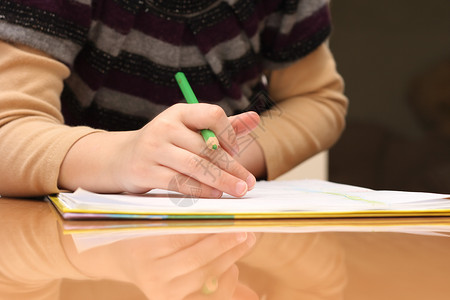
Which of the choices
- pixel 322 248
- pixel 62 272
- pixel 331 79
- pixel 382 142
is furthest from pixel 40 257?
pixel 382 142

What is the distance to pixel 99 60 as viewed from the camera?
2.23 feet

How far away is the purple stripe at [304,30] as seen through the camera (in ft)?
2.56

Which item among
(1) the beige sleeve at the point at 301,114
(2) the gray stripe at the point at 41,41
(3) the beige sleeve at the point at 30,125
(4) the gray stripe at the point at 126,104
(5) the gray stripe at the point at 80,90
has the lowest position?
(1) the beige sleeve at the point at 301,114

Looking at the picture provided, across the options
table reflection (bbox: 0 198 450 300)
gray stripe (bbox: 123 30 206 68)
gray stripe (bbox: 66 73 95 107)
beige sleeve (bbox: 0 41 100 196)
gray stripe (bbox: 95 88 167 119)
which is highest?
table reflection (bbox: 0 198 450 300)

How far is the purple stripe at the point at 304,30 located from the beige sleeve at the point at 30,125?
34 cm

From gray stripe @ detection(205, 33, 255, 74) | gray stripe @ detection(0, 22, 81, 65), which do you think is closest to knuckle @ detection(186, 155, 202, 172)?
gray stripe @ detection(0, 22, 81, 65)

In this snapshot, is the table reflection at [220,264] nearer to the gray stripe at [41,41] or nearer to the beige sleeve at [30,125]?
the beige sleeve at [30,125]

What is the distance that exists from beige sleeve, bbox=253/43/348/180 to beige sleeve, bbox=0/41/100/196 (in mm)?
258

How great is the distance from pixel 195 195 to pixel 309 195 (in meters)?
0.10

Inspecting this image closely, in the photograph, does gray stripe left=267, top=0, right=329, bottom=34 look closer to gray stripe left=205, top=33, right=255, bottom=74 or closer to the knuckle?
gray stripe left=205, top=33, right=255, bottom=74

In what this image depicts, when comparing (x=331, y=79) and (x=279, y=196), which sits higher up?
(x=279, y=196)

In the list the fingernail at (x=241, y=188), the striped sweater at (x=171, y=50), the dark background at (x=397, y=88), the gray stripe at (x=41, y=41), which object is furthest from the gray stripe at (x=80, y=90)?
the dark background at (x=397, y=88)

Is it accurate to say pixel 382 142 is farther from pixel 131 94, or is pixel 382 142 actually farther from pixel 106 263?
pixel 106 263

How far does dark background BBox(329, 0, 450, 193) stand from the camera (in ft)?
4.19
